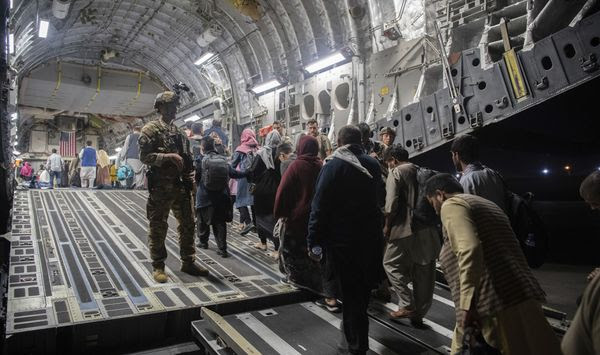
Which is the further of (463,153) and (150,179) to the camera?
(150,179)

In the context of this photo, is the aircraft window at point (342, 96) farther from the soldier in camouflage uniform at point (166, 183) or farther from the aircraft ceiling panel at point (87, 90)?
the aircraft ceiling panel at point (87, 90)

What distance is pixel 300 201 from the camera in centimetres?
372

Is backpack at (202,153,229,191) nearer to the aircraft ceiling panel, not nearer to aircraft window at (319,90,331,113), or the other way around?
aircraft window at (319,90,331,113)

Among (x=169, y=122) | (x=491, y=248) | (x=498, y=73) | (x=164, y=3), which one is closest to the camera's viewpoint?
(x=491, y=248)

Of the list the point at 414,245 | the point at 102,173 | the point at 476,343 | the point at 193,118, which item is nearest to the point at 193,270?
the point at 414,245

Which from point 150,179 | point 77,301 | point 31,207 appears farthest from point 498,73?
point 31,207

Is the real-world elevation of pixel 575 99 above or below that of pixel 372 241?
above

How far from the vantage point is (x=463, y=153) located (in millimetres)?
3533

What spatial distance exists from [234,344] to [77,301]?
1.63m

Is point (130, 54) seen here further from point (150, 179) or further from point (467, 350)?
point (467, 350)

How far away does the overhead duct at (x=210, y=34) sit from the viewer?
1391 centimetres

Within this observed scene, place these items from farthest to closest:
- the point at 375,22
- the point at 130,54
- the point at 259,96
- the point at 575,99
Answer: the point at 130,54, the point at 259,96, the point at 375,22, the point at 575,99

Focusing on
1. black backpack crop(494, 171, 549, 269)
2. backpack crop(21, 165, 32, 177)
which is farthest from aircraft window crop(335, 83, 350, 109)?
backpack crop(21, 165, 32, 177)

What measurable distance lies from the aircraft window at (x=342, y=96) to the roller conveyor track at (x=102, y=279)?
6.18 meters
